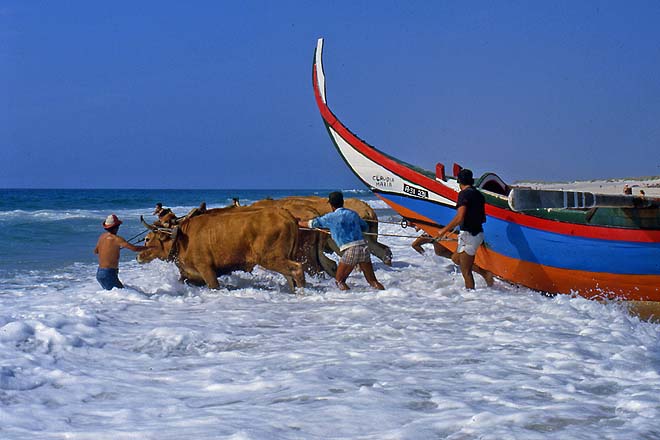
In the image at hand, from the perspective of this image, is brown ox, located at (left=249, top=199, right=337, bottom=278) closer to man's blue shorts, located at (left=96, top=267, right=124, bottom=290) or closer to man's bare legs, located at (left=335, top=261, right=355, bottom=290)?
man's bare legs, located at (left=335, top=261, right=355, bottom=290)

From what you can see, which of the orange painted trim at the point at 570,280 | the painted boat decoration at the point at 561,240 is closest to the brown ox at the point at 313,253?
the painted boat decoration at the point at 561,240

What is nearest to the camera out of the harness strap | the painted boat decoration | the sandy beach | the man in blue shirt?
the painted boat decoration

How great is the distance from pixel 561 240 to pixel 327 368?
5.04 metres

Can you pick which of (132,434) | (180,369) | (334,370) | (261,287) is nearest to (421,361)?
(334,370)

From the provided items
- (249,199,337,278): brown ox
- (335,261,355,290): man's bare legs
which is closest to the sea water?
(335,261,355,290): man's bare legs

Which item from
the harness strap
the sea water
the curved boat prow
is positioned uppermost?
the curved boat prow

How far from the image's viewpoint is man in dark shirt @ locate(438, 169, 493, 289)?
9.45m

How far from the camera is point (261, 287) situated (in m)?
10.8

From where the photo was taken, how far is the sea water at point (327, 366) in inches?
162

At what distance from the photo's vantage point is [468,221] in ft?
31.4

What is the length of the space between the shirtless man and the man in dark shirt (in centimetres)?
428

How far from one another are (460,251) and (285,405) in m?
5.62

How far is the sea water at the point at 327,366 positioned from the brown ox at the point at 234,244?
0.44 meters

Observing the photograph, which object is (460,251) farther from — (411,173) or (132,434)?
(132,434)
